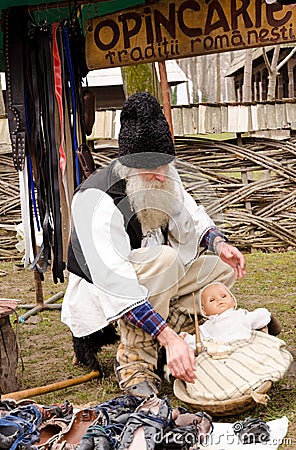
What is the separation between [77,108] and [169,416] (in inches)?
80.9

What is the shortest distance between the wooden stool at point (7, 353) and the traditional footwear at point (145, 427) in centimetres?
91


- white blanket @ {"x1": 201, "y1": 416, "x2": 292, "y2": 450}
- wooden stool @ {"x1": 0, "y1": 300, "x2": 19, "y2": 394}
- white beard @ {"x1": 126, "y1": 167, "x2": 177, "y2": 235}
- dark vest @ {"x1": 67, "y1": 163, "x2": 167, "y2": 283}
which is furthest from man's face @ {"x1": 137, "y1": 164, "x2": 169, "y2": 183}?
white blanket @ {"x1": 201, "y1": 416, "x2": 292, "y2": 450}

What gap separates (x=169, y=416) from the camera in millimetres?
2359

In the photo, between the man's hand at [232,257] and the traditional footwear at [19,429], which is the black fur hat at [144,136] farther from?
the traditional footwear at [19,429]

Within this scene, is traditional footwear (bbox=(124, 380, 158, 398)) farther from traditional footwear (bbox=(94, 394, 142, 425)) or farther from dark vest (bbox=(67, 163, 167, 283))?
dark vest (bbox=(67, 163, 167, 283))

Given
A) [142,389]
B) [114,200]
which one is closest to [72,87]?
[114,200]

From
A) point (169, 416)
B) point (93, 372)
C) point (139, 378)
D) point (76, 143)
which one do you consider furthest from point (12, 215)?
point (169, 416)

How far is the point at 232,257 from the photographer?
317cm

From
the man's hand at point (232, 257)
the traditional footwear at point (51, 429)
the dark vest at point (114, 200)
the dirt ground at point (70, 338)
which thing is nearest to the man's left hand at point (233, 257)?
the man's hand at point (232, 257)

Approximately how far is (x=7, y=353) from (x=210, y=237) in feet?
3.71

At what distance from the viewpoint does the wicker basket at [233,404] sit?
2.64 meters

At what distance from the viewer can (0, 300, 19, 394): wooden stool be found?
3086 millimetres

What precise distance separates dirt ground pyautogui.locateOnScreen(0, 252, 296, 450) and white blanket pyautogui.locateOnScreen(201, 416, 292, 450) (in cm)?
3

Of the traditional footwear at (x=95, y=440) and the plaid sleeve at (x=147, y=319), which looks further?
the plaid sleeve at (x=147, y=319)
